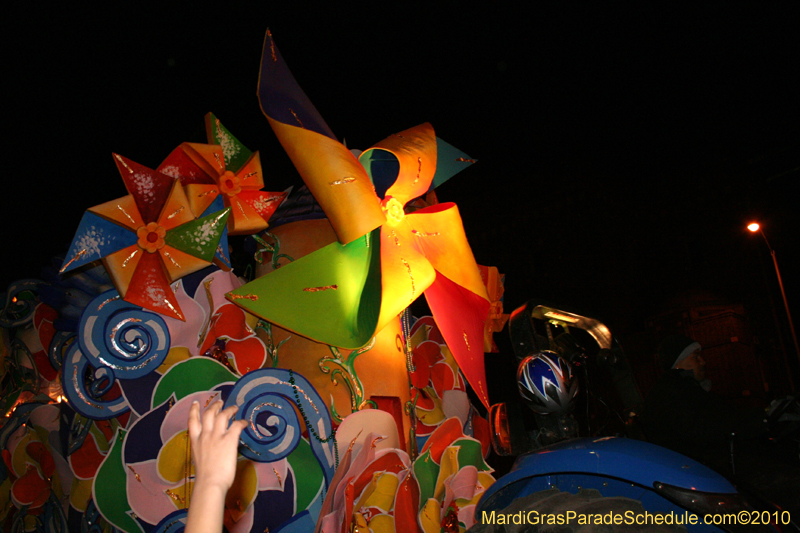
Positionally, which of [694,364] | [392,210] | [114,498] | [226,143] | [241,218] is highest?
[226,143]

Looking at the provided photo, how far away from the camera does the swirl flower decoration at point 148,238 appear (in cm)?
205

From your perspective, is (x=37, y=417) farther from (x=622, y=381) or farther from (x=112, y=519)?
(x=622, y=381)

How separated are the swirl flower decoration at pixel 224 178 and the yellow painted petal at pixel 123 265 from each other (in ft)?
1.04

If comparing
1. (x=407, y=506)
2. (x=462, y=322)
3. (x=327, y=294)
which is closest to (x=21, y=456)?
(x=327, y=294)

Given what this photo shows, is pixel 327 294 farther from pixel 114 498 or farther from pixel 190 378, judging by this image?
pixel 114 498

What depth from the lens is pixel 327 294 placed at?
2262 mm

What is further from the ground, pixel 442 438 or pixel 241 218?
pixel 241 218

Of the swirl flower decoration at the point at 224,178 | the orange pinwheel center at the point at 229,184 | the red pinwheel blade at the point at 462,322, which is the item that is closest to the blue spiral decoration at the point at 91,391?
the swirl flower decoration at the point at 224,178

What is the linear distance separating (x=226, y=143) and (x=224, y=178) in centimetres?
21

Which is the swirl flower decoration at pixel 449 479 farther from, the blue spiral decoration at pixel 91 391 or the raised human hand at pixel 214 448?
the raised human hand at pixel 214 448

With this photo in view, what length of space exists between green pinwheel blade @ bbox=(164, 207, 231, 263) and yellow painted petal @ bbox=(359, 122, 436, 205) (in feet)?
2.56

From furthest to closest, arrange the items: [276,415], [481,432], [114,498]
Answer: [481,432] → [276,415] → [114,498]

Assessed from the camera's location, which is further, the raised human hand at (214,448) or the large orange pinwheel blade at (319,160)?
the large orange pinwheel blade at (319,160)

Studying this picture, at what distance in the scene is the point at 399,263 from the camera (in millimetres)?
2387
